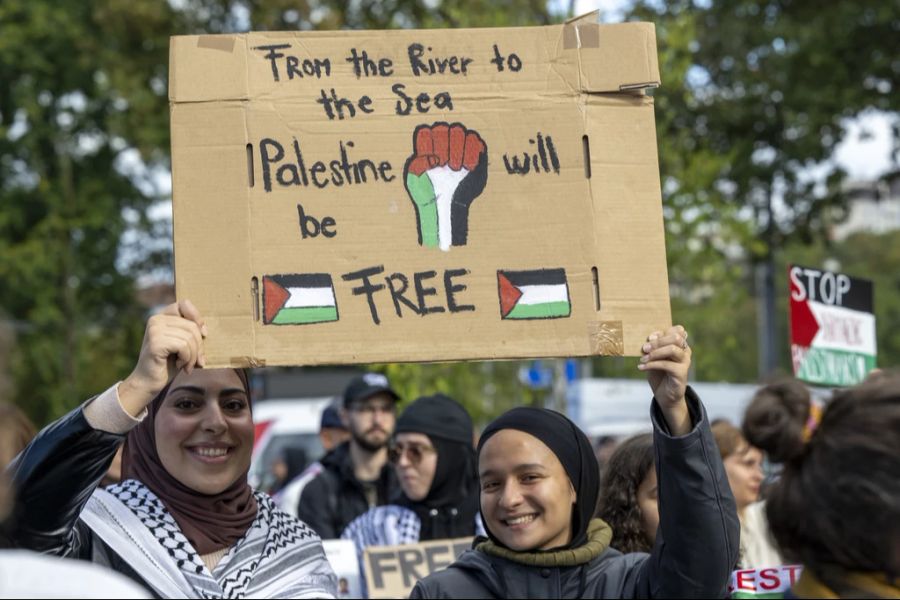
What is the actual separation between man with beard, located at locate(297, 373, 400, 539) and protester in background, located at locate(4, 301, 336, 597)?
3.64 meters

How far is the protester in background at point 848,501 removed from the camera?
7.21 feet

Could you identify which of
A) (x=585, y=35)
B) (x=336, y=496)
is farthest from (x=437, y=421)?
(x=585, y=35)

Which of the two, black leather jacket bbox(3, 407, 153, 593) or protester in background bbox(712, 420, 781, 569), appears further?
protester in background bbox(712, 420, 781, 569)

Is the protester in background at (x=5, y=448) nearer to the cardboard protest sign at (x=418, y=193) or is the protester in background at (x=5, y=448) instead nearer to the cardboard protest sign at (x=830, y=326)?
the cardboard protest sign at (x=418, y=193)

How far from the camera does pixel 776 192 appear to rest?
55.0ft

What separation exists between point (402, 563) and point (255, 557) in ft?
7.04

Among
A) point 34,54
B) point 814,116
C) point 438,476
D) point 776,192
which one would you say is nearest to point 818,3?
point 814,116

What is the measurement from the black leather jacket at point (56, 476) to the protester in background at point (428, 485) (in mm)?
3258

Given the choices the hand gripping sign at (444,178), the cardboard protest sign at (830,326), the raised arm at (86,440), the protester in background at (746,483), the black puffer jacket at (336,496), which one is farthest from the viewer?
the black puffer jacket at (336,496)

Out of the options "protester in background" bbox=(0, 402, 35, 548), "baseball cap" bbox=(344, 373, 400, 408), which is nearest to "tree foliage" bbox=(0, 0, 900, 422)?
"baseball cap" bbox=(344, 373, 400, 408)

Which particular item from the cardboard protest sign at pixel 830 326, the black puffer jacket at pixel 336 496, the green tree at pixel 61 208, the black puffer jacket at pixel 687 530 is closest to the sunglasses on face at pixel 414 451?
the black puffer jacket at pixel 336 496

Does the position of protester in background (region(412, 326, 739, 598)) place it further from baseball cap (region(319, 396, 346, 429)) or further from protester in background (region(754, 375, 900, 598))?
baseball cap (region(319, 396, 346, 429))

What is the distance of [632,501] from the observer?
14.1 feet

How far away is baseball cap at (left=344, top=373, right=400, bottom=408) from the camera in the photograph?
25.9 ft
